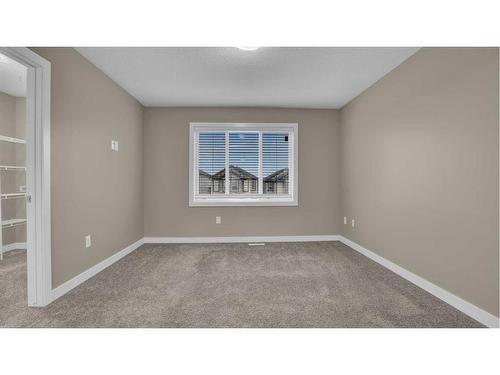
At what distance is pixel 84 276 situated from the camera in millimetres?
2566

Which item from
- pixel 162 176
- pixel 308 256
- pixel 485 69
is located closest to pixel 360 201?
pixel 308 256

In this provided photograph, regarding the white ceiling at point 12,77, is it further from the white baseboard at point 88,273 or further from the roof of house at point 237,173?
the roof of house at point 237,173

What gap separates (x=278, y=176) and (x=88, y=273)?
10.5ft

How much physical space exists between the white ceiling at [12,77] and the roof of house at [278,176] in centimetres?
371

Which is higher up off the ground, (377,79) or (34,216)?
(377,79)

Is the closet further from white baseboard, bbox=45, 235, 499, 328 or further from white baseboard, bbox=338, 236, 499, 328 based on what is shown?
white baseboard, bbox=338, 236, 499, 328

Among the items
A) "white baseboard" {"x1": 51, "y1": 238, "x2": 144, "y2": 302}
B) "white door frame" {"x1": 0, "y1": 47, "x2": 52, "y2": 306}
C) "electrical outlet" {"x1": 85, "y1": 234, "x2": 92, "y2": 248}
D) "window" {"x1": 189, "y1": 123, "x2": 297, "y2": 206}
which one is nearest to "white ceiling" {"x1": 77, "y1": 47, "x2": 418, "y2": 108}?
"window" {"x1": 189, "y1": 123, "x2": 297, "y2": 206}

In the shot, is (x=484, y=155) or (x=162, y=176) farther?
(x=162, y=176)

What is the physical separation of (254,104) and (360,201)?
2.36 meters

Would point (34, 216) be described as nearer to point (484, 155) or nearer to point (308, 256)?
point (308, 256)

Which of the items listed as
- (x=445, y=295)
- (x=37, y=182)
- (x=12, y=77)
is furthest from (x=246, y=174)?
(x=12, y=77)

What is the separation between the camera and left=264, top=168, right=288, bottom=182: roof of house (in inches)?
177

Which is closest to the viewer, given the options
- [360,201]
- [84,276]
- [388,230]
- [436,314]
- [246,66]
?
[436,314]

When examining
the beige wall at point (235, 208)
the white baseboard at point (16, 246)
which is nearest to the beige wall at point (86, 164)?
the beige wall at point (235, 208)
